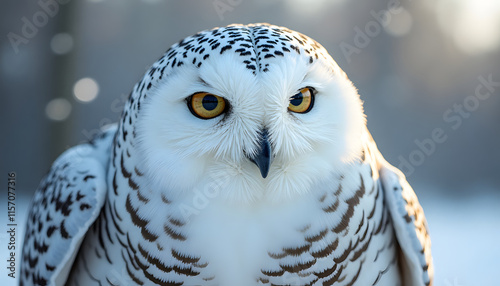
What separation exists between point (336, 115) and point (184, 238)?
1.06 feet

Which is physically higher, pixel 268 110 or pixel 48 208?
pixel 268 110

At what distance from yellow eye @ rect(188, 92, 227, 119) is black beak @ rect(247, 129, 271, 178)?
0.26 feet

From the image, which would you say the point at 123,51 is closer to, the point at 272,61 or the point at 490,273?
the point at 272,61

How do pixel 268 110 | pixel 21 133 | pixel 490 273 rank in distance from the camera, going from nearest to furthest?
pixel 268 110 → pixel 490 273 → pixel 21 133

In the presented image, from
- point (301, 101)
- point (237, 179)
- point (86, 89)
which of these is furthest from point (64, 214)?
point (86, 89)

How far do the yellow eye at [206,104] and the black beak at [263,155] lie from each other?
8cm

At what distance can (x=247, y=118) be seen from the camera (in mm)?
689

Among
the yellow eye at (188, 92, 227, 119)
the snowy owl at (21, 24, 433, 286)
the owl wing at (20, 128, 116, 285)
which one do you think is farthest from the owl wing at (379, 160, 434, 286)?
the owl wing at (20, 128, 116, 285)

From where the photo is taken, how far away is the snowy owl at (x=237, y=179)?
2.27 ft

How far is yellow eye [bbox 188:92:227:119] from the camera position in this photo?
69 centimetres

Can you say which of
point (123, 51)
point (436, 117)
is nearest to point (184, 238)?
point (123, 51)

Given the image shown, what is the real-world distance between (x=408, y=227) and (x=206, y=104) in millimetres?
476

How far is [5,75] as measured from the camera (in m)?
1.73

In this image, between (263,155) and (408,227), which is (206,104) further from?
(408,227)
